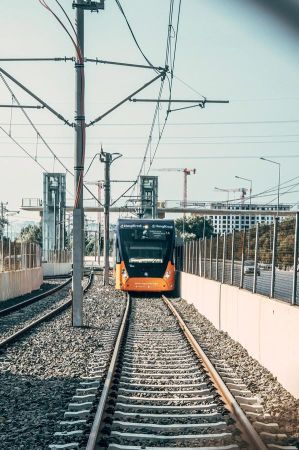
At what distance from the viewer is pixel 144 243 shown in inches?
1314

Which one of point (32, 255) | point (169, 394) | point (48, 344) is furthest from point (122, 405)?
point (32, 255)

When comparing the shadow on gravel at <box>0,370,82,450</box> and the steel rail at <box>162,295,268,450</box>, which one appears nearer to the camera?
the steel rail at <box>162,295,268,450</box>

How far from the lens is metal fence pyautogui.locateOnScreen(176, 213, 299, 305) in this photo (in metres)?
10.3

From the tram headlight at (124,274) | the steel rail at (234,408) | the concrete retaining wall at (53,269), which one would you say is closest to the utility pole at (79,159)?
the steel rail at (234,408)

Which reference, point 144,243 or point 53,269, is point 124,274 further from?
point 53,269

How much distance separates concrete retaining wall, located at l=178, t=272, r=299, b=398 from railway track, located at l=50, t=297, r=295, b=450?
87 centimetres

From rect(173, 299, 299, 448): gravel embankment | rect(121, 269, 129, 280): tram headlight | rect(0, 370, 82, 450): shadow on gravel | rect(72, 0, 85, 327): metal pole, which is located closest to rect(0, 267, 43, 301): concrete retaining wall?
rect(121, 269, 129, 280): tram headlight

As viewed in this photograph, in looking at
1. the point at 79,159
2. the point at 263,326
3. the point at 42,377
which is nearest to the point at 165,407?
the point at 42,377

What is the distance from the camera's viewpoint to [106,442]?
580 centimetres

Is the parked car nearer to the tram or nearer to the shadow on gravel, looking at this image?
the shadow on gravel

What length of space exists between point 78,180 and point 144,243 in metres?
15.6

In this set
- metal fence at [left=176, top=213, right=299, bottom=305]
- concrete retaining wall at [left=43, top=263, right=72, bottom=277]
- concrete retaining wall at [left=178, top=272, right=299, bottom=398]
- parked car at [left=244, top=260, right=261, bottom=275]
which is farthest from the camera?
concrete retaining wall at [left=43, top=263, right=72, bottom=277]

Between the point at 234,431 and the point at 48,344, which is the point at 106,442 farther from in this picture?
the point at 48,344

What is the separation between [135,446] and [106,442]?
25cm
